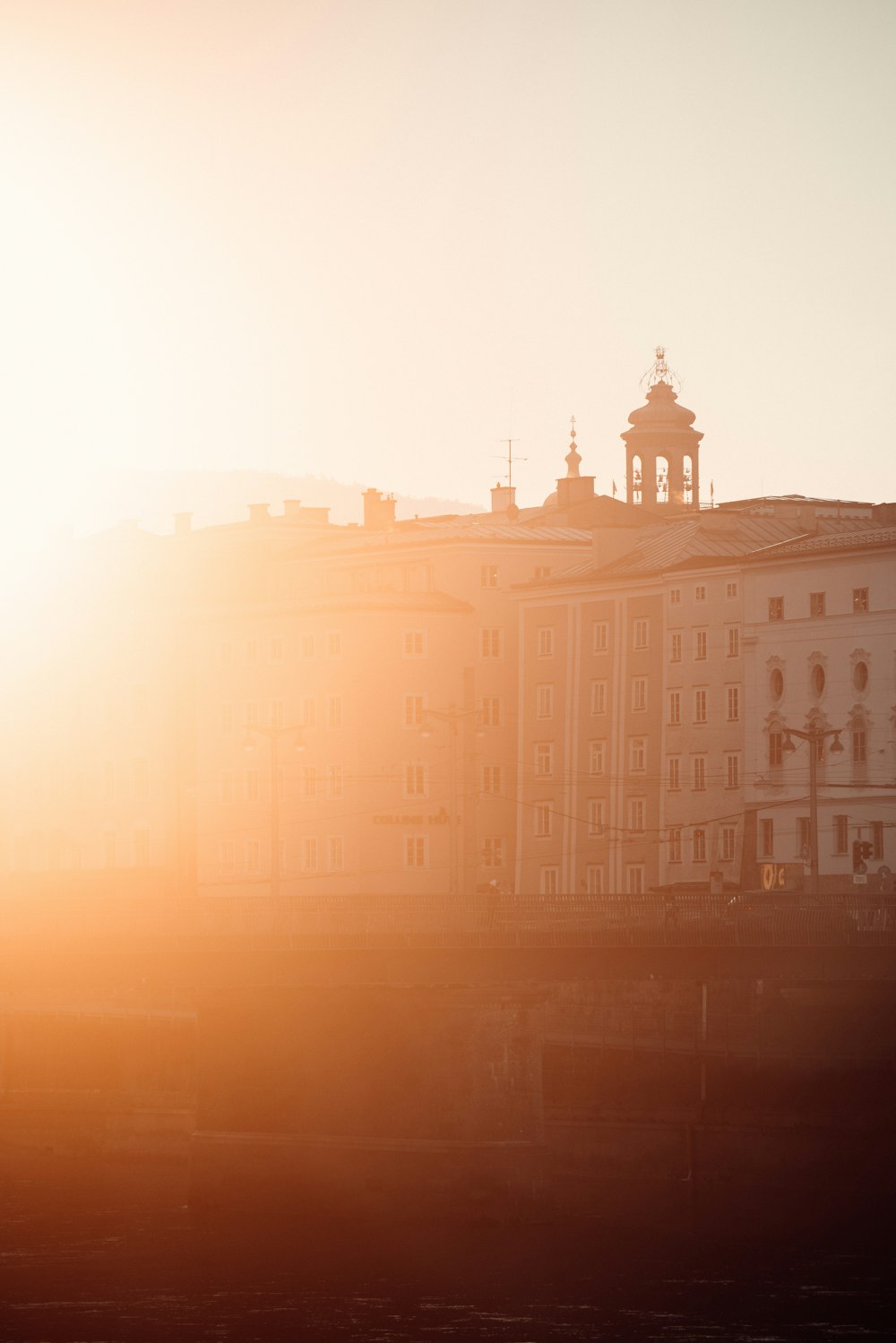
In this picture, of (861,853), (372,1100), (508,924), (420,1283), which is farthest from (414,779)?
(420,1283)

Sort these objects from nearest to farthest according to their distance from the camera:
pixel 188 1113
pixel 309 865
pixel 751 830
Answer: pixel 188 1113
pixel 751 830
pixel 309 865

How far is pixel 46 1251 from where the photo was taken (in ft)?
267

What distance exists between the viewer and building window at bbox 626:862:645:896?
154625mm

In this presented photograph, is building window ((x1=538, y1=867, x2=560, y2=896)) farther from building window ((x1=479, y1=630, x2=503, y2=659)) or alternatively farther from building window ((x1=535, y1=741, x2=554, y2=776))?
building window ((x1=479, y1=630, x2=503, y2=659))

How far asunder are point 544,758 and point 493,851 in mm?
6056

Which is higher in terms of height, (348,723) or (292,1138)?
(348,723)

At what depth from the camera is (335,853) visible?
531ft

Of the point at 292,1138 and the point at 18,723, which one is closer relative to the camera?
the point at 292,1138

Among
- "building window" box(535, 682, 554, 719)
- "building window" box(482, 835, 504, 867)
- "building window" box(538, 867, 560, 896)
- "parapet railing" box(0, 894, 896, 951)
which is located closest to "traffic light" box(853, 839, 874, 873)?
"parapet railing" box(0, 894, 896, 951)

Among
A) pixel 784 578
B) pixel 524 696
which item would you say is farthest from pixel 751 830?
pixel 524 696

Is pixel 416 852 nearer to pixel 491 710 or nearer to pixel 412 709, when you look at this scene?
pixel 412 709

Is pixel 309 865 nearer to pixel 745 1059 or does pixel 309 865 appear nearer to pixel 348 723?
pixel 348 723

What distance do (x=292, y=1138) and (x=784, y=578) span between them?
65250 millimetres

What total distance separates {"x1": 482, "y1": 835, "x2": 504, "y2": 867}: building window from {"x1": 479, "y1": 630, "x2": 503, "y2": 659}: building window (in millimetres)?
10673
